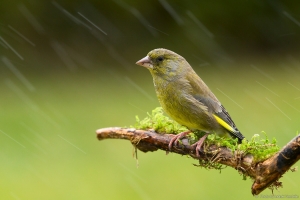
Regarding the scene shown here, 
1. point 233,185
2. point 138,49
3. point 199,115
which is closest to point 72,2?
point 138,49

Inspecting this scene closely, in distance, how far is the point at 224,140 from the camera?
377 centimetres

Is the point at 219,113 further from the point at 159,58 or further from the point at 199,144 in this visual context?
the point at 159,58

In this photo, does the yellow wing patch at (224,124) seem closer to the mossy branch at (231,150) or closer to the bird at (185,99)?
the bird at (185,99)

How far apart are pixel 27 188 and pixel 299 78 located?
Answer: 520cm

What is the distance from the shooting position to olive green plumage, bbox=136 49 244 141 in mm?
4125

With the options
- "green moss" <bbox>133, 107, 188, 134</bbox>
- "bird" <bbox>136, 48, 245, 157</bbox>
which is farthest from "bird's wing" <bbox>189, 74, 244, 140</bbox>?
"green moss" <bbox>133, 107, 188, 134</bbox>

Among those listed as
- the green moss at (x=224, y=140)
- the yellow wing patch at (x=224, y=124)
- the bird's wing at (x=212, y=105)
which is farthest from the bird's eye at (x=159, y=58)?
the yellow wing patch at (x=224, y=124)

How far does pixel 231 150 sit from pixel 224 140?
0.65ft

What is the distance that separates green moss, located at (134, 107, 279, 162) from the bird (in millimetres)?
78

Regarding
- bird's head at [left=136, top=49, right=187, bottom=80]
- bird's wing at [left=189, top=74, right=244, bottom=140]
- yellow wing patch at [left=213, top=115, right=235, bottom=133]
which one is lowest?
yellow wing patch at [left=213, top=115, right=235, bottom=133]

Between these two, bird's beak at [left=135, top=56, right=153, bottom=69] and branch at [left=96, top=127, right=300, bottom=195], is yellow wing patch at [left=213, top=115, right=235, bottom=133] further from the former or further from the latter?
bird's beak at [left=135, top=56, right=153, bottom=69]

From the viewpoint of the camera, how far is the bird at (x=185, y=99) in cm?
412

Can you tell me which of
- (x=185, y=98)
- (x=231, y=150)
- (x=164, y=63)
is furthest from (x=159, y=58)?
(x=231, y=150)

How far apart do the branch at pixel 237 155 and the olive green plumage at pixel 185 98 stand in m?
0.21
